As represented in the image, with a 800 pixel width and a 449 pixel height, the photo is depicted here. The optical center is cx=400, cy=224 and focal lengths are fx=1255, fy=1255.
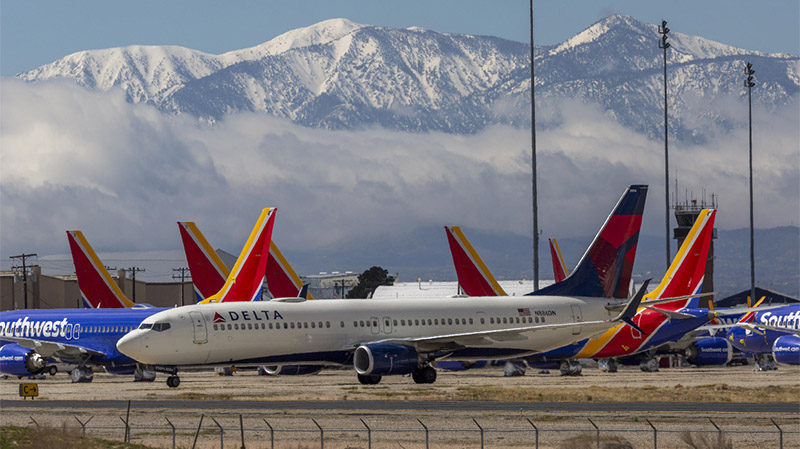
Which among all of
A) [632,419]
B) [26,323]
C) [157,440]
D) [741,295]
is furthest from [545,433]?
[741,295]

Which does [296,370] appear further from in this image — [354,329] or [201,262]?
[201,262]

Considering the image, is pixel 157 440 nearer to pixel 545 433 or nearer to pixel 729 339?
pixel 545 433

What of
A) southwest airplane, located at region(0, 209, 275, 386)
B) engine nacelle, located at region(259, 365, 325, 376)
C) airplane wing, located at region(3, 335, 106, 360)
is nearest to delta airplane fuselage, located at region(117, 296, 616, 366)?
engine nacelle, located at region(259, 365, 325, 376)

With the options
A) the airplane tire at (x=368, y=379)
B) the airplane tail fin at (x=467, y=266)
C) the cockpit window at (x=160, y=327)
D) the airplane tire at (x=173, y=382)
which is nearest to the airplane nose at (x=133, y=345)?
the cockpit window at (x=160, y=327)

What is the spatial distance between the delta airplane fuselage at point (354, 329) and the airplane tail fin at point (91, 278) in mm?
27106

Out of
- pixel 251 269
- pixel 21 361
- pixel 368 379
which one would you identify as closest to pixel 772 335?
pixel 368 379

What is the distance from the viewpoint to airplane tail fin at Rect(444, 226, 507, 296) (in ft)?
255

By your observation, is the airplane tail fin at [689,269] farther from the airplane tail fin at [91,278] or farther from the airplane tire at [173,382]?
the airplane tail fin at [91,278]

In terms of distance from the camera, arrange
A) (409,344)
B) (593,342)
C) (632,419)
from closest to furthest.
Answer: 1. (632,419)
2. (409,344)
3. (593,342)

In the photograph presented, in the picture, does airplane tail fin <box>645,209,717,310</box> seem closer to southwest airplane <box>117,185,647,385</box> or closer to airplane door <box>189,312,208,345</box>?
southwest airplane <box>117,185,647,385</box>

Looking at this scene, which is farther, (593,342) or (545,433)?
(593,342)

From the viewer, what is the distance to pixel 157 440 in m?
37.5

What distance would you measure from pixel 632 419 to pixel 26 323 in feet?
149

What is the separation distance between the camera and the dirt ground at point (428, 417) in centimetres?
3634
